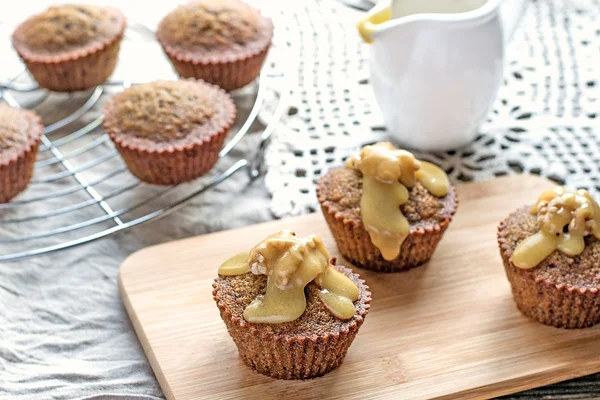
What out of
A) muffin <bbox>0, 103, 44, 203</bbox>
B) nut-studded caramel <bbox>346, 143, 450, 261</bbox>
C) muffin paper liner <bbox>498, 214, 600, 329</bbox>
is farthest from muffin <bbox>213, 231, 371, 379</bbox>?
muffin <bbox>0, 103, 44, 203</bbox>

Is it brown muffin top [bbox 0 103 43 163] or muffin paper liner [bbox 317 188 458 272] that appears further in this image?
brown muffin top [bbox 0 103 43 163]

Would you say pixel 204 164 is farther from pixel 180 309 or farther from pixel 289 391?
pixel 289 391

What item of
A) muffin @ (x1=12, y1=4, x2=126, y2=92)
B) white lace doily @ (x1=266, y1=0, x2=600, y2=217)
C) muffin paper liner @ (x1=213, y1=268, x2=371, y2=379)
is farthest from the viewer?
muffin @ (x1=12, y1=4, x2=126, y2=92)

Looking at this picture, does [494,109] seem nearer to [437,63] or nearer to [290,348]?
[437,63]

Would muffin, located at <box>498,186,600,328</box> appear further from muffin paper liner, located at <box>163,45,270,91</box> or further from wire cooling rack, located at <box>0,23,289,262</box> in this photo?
muffin paper liner, located at <box>163,45,270,91</box>

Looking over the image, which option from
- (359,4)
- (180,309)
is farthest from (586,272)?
(359,4)

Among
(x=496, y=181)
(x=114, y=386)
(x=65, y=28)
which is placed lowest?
(x=114, y=386)
